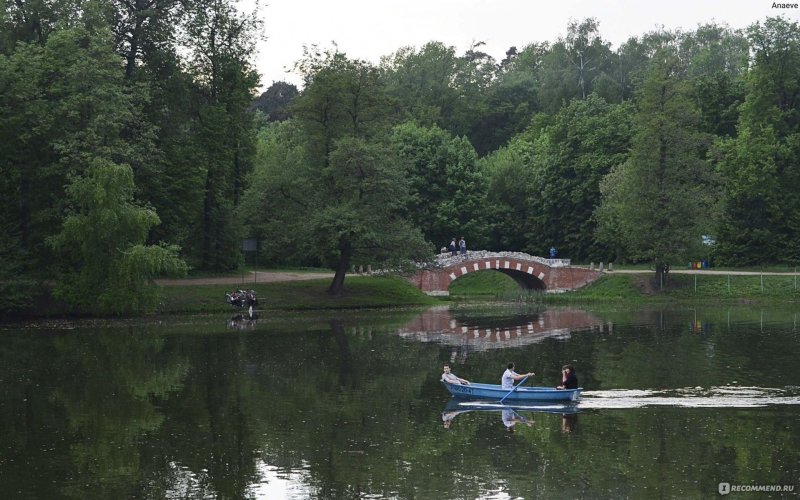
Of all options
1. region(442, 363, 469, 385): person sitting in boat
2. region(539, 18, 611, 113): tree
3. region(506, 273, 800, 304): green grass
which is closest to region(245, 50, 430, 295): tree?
region(506, 273, 800, 304): green grass

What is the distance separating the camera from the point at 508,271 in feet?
269

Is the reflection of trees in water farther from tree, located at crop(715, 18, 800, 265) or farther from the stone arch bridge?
tree, located at crop(715, 18, 800, 265)

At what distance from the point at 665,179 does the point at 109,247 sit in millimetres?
38527

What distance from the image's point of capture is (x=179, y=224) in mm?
69938

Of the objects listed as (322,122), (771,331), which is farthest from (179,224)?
(771,331)

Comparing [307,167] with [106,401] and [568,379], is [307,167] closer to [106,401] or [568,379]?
[106,401]

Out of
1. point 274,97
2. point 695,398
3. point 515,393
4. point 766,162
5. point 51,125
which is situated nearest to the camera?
point 695,398

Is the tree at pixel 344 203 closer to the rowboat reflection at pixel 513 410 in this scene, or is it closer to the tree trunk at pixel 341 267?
the tree trunk at pixel 341 267

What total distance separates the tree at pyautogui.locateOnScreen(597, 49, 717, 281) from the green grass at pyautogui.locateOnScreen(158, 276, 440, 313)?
1549cm

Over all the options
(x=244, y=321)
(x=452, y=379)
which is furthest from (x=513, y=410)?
(x=244, y=321)

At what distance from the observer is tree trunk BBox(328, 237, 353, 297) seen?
70.1m

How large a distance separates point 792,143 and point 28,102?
54.6 metres

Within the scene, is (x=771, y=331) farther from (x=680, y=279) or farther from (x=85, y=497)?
(x=85, y=497)

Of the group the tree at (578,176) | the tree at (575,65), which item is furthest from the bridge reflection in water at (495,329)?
the tree at (575,65)
